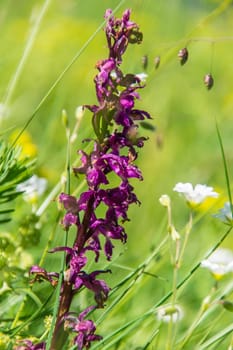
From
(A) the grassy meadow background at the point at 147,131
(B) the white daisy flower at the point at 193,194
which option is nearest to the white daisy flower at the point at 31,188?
(A) the grassy meadow background at the point at 147,131

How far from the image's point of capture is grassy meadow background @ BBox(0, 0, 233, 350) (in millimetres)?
1701

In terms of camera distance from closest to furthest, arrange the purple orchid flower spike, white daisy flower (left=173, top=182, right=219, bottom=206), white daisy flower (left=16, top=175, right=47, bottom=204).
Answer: the purple orchid flower spike, white daisy flower (left=173, top=182, right=219, bottom=206), white daisy flower (left=16, top=175, right=47, bottom=204)

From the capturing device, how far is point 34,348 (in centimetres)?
118

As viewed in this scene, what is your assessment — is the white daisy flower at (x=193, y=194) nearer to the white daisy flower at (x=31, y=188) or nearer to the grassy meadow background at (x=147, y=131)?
the grassy meadow background at (x=147, y=131)

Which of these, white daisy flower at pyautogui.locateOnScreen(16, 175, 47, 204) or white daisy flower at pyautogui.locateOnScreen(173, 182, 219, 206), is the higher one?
white daisy flower at pyautogui.locateOnScreen(16, 175, 47, 204)

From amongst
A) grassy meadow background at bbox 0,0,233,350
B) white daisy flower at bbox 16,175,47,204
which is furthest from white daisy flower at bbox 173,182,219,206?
white daisy flower at bbox 16,175,47,204

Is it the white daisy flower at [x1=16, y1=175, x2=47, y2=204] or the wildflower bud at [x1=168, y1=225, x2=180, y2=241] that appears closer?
the wildflower bud at [x1=168, y1=225, x2=180, y2=241]

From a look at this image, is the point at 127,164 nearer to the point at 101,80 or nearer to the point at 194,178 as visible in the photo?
the point at 101,80

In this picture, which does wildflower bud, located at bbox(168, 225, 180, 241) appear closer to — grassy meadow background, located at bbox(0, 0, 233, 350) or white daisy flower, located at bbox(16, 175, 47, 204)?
grassy meadow background, located at bbox(0, 0, 233, 350)

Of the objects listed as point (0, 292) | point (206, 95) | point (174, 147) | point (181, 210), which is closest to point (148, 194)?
point (181, 210)

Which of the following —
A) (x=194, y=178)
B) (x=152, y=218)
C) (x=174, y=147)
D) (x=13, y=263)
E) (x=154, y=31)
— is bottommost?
(x=13, y=263)

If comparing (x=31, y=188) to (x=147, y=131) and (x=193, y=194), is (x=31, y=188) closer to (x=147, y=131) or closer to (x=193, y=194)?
(x=193, y=194)

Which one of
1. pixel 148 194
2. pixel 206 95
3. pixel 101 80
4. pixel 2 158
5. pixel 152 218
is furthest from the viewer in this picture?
pixel 206 95

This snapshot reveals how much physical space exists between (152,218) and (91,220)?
1.82 m
